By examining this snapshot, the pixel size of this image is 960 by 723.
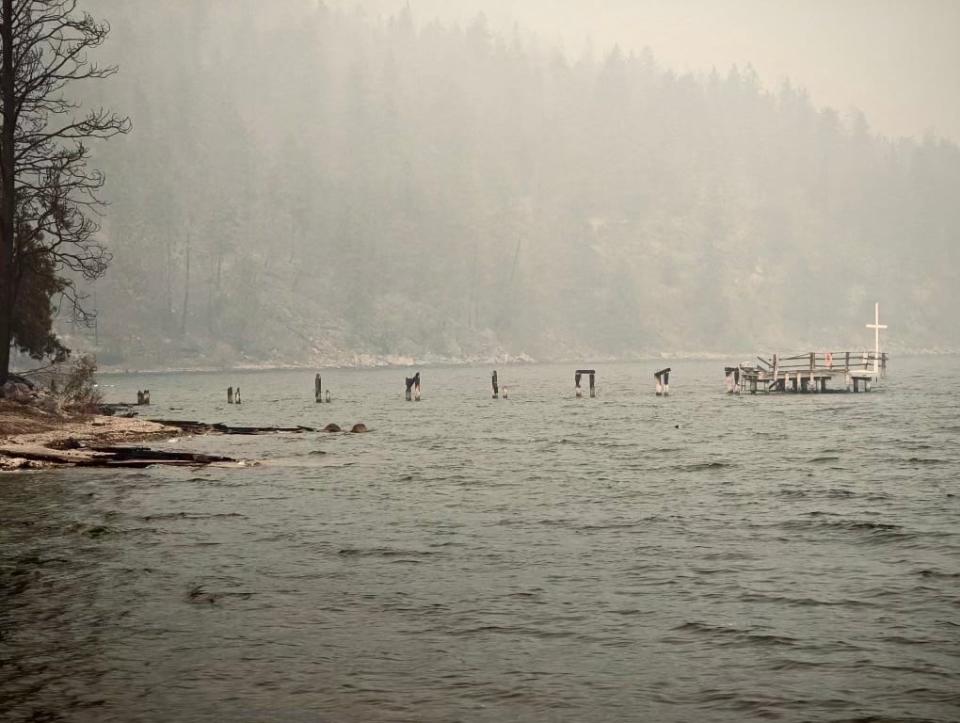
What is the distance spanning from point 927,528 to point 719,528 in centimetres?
360

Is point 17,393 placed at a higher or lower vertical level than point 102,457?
higher

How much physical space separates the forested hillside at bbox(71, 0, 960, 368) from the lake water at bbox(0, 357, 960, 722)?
A: 101 m

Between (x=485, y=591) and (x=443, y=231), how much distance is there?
143169 mm

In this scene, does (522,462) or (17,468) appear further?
(522,462)

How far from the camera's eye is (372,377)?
11038 cm

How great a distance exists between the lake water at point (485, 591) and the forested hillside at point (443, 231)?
10088 centimetres

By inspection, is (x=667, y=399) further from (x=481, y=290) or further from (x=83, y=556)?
(x=481, y=290)

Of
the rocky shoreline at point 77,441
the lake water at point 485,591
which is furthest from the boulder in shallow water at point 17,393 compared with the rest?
the lake water at point 485,591

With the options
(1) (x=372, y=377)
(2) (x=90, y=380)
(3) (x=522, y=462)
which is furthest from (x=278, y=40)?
(3) (x=522, y=462)

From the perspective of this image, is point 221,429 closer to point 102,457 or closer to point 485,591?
point 102,457

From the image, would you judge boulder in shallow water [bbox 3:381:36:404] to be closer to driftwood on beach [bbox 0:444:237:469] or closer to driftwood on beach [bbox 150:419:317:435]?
driftwood on beach [bbox 150:419:317:435]

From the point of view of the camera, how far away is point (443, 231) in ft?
514

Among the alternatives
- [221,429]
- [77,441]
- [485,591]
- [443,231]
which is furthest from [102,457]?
[443,231]

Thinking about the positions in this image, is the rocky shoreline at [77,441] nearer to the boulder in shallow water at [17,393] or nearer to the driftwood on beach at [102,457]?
the driftwood on beach at [102,457]
